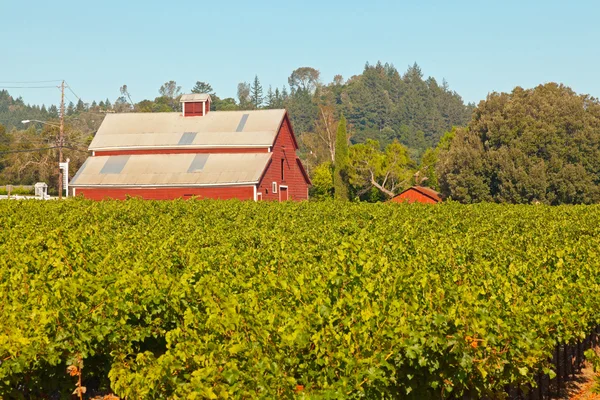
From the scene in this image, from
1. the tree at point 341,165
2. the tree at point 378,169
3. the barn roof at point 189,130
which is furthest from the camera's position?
the tree at point 341,165

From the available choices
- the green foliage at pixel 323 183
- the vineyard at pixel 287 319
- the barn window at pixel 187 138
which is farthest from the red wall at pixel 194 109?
the vineyard at pixel 287 319

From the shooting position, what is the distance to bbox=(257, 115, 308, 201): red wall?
167 feet

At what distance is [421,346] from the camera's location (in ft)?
20.9

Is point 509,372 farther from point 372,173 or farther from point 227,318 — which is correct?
point 372,173

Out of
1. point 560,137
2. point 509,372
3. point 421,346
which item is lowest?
point 509,372

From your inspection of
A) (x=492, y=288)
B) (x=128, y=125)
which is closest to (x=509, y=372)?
(x=492, y=288)

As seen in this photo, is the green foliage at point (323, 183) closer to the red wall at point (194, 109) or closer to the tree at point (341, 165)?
the tree at point (341, 165)

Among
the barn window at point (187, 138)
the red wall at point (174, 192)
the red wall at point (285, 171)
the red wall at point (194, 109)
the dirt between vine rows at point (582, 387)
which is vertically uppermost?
the red wall at point (194, 109)

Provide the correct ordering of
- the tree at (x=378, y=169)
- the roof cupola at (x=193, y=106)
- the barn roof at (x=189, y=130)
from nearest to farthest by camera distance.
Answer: the barn roof at (x=189, y=130) → the roof cupola at (x=193, y=106) → the tree at (x=378, y=169)

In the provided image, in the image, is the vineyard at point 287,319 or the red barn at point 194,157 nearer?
the vineyard at point 287,319

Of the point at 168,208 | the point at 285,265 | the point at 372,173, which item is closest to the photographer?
the point at 285,265

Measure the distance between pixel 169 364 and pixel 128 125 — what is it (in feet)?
170

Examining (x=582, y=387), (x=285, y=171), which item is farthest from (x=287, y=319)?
(x=285, y=171)

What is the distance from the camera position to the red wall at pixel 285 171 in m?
50.9
